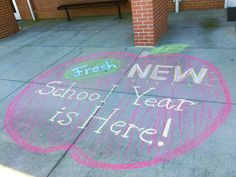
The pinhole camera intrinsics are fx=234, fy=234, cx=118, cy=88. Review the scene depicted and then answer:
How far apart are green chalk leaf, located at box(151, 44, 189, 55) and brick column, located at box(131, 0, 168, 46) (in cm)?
22

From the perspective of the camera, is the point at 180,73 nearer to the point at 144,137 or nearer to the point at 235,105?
the point at 235,105

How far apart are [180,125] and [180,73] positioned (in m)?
1.33

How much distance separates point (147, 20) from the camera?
16.0ft

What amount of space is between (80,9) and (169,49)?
512cm

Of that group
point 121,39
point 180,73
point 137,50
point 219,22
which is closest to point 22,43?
point 121,39

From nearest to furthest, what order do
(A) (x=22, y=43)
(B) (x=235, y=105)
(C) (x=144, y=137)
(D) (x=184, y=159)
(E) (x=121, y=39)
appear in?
(D) (x=184, y=159) < (C) (x=144, y=137) < (B) (x=235, y=105) < (E) (x=121, y=39) < (A) (x=22, y=43)

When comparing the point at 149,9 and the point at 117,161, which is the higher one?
the point at 149,9

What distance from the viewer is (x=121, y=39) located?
5883 mm

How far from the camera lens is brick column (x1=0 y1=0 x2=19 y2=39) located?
7758mm

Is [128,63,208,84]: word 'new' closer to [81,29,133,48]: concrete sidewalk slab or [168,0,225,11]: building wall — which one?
[81,29,133,48]: concrete sidewalk slab

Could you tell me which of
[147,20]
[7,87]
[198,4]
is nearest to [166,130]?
[147,20]

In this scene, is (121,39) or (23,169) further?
(121,39)

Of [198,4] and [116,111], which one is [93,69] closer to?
[116,111]

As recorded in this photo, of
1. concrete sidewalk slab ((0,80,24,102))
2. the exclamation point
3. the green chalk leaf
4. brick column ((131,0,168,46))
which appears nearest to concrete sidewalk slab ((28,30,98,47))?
brick column ((131,0,168,46))
